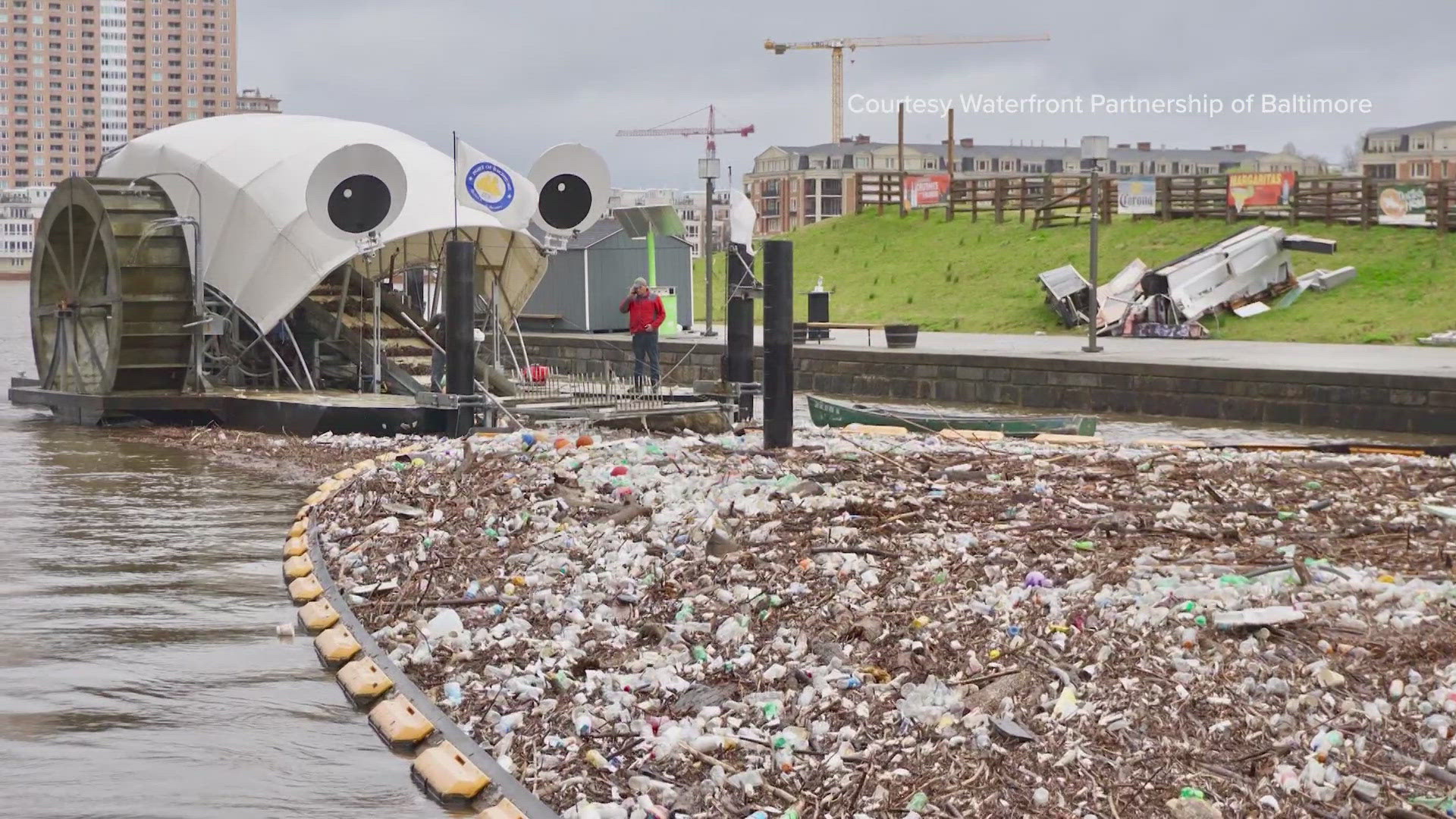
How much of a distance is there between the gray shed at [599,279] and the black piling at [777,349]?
2502cm

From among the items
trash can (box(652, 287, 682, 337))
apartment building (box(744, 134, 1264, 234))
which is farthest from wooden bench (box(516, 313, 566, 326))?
apartment building (box(744, 134, 1264, 234))

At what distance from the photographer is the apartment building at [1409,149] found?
136m

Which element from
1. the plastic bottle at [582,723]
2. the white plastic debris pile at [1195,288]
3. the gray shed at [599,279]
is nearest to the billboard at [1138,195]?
the white plastic debris pile at [1195,288]

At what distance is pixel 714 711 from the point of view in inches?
245

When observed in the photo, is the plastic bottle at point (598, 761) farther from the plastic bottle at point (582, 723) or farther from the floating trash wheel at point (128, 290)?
the floating trash wheel at point (128, 290)

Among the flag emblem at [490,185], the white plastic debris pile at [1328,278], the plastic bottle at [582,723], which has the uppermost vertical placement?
the flag emblem at [490,185]

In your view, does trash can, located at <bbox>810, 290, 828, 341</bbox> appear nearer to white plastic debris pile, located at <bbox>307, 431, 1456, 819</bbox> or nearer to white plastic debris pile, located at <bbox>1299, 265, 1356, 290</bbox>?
white plastic debris pile, located at <bbox>1299, 265, 1356, 290</bbox>

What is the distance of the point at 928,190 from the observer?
5509cm

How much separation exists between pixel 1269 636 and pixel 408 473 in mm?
7563

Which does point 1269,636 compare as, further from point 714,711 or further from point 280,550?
point 280,550

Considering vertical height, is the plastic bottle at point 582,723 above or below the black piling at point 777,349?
below

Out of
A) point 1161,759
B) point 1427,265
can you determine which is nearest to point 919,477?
point 1161,759

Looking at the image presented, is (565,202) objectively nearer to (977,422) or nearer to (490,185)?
(490,185)

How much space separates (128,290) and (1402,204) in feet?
101
